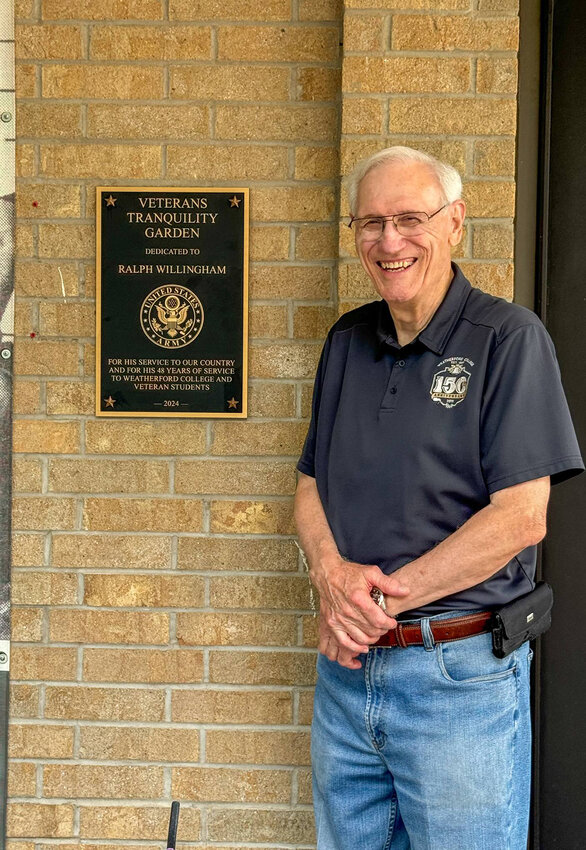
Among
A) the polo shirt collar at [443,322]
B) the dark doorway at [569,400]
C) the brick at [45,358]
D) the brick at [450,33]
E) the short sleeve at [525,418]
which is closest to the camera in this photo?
the short sleeve at [525,418]

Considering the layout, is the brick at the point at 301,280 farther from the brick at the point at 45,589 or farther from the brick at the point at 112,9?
the brick at the point at 45,589

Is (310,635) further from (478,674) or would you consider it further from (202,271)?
(202,271)

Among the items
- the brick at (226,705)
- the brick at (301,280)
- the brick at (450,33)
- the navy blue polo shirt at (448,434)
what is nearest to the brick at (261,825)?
the brick at (226,705)

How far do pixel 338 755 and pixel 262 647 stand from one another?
636mm

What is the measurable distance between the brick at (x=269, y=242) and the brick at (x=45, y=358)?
67cm

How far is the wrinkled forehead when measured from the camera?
1896mm

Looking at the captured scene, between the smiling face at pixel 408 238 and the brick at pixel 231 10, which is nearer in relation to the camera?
the smiling face at pixel 408 238

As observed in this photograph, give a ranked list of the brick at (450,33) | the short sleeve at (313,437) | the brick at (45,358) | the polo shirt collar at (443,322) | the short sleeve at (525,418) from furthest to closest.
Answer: the brick at (45,358) < the brick at (450,33) < the short sleeve at (313,437) < the polo shirt collar at (443,322) < the short sleeve at (525,418)

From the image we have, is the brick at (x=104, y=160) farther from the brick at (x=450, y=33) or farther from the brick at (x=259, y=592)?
the brick at (x=259, y=592)

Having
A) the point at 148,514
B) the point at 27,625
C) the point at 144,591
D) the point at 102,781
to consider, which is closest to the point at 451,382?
the point at 148,514

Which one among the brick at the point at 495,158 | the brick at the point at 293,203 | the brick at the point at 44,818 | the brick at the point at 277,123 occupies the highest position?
the brick at the point at 277,123

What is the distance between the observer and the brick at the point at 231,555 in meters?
2.57

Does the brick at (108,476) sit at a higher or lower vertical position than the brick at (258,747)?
higher

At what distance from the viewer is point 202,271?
2568 millimetres
